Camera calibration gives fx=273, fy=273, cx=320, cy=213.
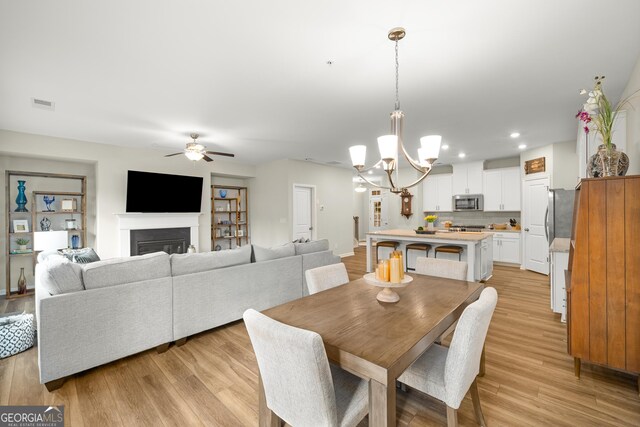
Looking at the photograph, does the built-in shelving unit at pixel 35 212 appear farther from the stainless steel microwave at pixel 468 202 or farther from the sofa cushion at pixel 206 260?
the stainless steel microwave at pixel 468 202

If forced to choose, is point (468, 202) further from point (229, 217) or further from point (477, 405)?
point (229, 217)

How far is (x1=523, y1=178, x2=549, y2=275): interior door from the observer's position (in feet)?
17.2

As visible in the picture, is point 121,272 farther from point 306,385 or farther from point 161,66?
point 306,385

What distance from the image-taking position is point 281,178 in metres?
6.85

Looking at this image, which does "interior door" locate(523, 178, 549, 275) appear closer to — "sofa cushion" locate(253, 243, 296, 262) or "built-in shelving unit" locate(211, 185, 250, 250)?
"sofa cushion" locate(253, 243, 296, 262)

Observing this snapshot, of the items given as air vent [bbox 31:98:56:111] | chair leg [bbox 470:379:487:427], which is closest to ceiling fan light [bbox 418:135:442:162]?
chair leg [bbox 470:379:487:427]

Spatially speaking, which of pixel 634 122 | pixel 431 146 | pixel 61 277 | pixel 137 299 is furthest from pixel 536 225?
pixel 61 277

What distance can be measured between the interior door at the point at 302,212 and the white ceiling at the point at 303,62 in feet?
9.37

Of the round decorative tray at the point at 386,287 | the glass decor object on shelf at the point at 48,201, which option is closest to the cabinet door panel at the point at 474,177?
the round decorative tray at the point at 386,287

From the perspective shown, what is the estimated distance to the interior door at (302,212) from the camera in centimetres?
684

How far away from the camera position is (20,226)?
4.52m

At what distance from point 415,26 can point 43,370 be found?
12.0 ft

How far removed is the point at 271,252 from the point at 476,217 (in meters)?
6.04

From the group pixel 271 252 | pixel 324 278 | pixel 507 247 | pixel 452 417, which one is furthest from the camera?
pixel 507 247
